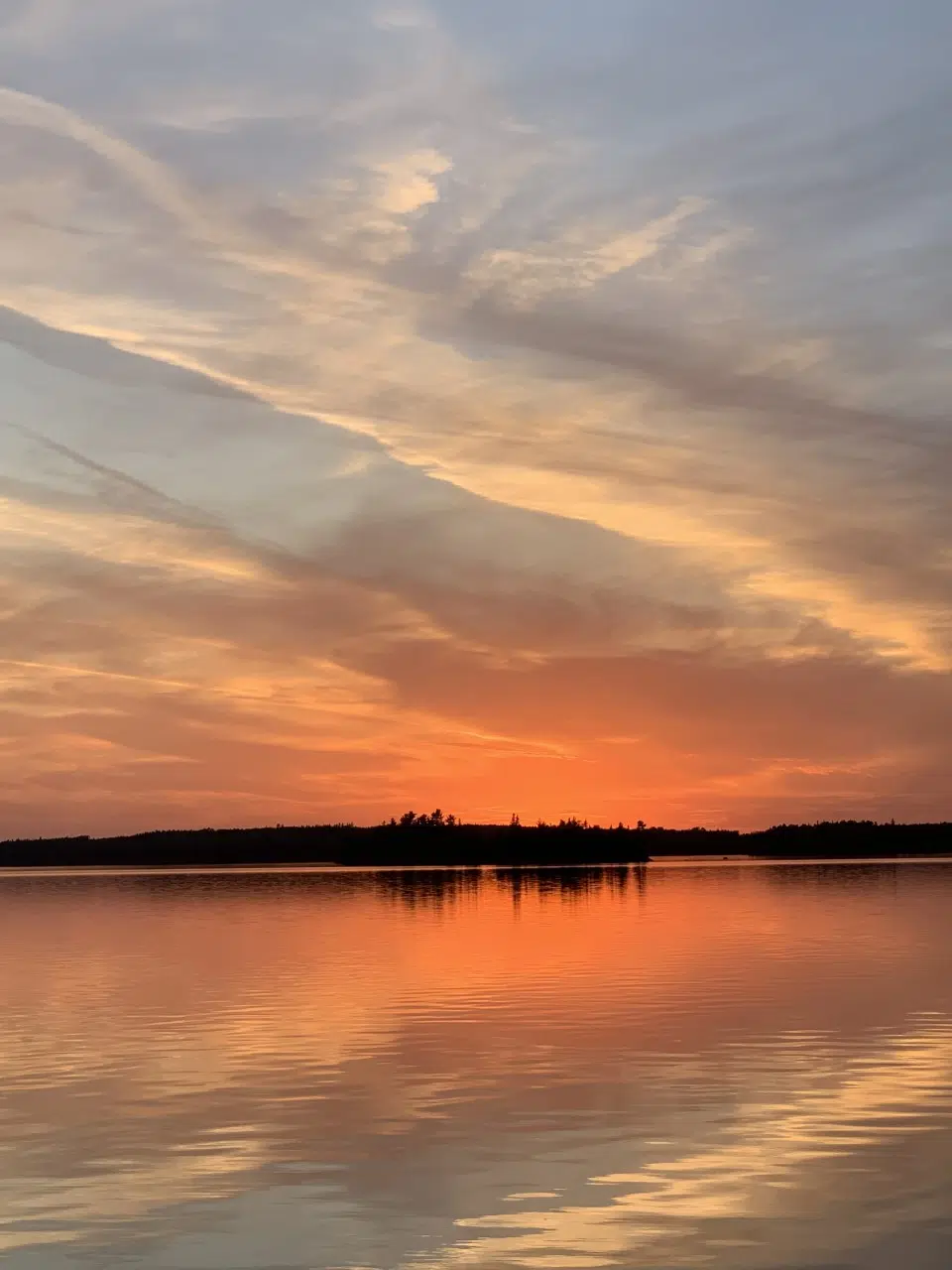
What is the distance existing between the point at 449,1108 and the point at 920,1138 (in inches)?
277

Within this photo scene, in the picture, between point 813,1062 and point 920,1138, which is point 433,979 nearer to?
point 813,1062

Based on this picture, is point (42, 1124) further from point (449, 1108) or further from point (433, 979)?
point (433, 979)

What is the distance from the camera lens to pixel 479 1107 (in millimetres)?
24312

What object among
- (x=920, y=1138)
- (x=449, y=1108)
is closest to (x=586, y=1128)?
(x=449, y=1108)

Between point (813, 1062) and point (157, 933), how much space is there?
41.4 metres

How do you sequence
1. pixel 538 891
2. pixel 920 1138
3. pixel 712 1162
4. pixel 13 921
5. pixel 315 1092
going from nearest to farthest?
1. pixel 712 1162
2. pixel 920 1138
3. pixel 315 1092
4. pixel 13 921
5. pixel 538 891

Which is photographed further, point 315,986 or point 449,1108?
point 315,986

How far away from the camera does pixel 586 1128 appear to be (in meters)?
22.6

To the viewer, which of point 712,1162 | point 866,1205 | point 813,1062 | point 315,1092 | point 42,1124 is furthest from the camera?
point 813,1062

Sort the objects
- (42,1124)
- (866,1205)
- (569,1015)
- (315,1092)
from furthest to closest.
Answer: (569,1015)
(315,1092)
(42,1124)
(866,1205)

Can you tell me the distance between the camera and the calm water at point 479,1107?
17.0 metres

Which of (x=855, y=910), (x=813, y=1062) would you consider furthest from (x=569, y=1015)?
(x=855, y=910)

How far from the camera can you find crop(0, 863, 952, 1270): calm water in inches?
669

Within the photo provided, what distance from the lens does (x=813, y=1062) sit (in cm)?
2791
